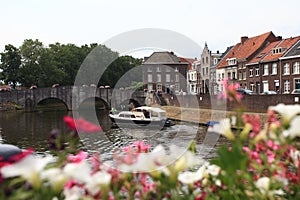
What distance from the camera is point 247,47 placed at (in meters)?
46.7

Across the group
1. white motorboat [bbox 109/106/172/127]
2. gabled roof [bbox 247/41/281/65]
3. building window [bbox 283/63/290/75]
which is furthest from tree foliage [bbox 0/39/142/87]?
building window [bbox 283/63/290/75]

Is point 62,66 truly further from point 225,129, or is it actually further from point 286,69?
point 225,129

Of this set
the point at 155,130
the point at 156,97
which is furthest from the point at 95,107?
the point at 155,130

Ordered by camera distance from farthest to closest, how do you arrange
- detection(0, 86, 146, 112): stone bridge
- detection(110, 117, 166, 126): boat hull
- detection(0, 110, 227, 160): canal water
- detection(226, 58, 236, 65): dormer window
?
detection(0, 86, 146, 112): stone bridge
detection(226, 58, 236, 65): dormer window
detection(110, 117, 166, 126): boat hull
detection(0, 110, 227, 160): canal water

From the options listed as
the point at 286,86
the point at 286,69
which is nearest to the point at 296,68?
the point at 286,69

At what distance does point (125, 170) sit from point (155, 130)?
28186 millimetres

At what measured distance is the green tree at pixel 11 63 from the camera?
58.9m

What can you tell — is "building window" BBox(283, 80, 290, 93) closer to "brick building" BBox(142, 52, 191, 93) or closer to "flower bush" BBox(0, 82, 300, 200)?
"brick building" BBox(142, 52, 191, 93)

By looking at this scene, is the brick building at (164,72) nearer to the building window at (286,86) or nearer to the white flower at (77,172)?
the building window at (286,86)

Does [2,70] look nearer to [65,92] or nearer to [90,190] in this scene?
[65,92]

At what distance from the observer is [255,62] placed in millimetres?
41031

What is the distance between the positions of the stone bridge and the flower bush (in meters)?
51.8

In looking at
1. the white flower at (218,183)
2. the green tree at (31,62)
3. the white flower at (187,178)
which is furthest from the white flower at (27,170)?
the green tree at (31,62)

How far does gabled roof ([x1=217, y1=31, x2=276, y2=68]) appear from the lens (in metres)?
44.3
